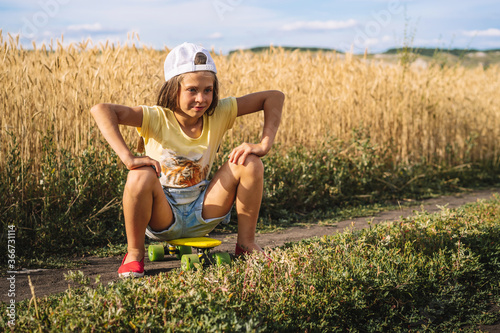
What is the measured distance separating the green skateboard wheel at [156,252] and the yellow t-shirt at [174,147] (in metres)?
0.50

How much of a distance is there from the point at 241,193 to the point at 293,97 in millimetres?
3130

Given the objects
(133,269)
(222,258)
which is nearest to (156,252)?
(133,269)

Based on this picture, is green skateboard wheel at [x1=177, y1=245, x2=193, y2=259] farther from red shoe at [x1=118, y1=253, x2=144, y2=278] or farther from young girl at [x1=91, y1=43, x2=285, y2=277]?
red shoe at [x1=118, y1=253, x2=144, y2=278]

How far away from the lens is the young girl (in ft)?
10.0

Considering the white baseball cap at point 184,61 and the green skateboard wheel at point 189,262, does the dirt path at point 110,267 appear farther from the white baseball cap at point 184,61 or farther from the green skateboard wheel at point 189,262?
the white baseball cap at point 184,61

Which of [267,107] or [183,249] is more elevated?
[267,107]

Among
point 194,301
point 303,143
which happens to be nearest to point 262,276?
point 194,301

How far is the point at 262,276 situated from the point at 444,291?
1145 mm

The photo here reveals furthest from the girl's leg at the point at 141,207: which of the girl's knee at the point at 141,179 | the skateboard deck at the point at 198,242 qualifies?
the skateboard deck at the point at 198,242

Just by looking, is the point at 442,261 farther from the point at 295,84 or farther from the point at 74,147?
the point at 295,84

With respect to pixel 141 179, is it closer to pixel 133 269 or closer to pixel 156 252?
pixel 133 269

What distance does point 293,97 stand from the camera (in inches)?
241

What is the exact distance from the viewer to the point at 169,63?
3.20 metres

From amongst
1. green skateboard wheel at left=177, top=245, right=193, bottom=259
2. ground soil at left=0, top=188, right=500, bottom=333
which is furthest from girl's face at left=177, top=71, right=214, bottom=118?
Answer: ground soil at left=0, top=188, right=500, bottom=333
